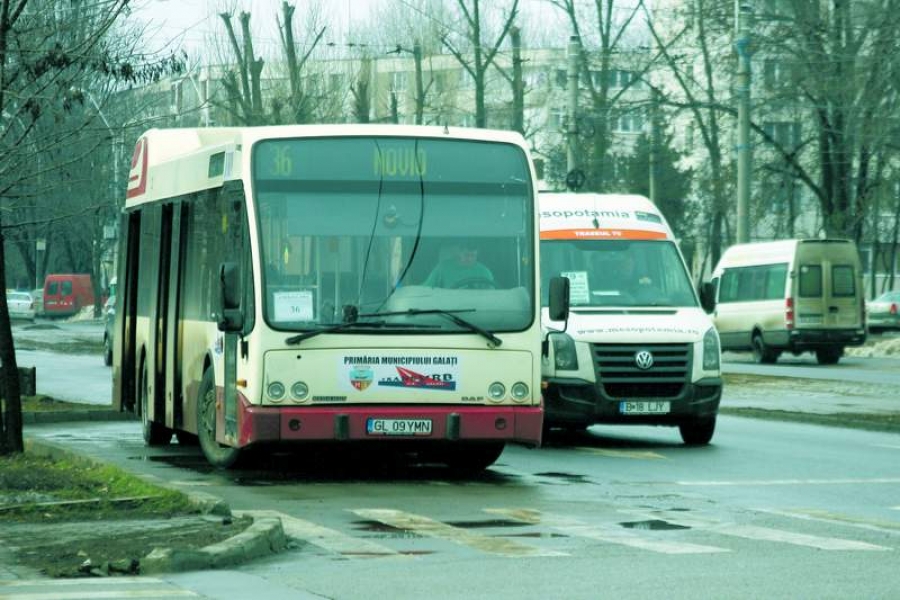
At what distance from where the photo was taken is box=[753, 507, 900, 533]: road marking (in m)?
11.4

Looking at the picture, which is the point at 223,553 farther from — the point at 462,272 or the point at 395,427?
the point at 462,272

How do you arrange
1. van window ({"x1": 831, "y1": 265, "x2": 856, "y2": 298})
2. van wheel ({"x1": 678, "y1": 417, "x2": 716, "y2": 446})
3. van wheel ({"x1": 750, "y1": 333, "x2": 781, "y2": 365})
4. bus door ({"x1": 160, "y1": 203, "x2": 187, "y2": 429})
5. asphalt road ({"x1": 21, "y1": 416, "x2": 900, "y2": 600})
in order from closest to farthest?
asphalt road ({"x1": 21, "y1": 416, "x2": 900, "y2": 600})
bus door ({"x1": 160, "y1": 203, "x2": 187, "y2": 429})
van wheel ({"x1": 678, "y1": 417, "x2": 716, "y2": 446})
van window ({"x1": 831, "y1": 265, "x2": 856, "y2": 298})
van wheel ({"x1": 750, "y1": 333, "x2": 781, "y2": 365})

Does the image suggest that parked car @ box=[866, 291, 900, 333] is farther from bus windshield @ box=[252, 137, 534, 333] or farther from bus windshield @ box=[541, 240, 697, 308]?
bus windshield @ box=[252, 137, 534, 333]

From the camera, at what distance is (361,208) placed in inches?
565

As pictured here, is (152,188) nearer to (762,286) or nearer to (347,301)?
(347,301)

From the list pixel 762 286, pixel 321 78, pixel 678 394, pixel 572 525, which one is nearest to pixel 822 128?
pixel 762 286

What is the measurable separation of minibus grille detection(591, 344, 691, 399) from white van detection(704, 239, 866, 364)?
23759 mm

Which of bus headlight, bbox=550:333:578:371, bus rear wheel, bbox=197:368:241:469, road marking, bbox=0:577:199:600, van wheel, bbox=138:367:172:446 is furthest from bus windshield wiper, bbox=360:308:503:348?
road marking, bbox=0:577:199:600

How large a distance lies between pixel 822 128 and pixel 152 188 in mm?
30787

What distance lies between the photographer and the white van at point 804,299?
41531 millimetres

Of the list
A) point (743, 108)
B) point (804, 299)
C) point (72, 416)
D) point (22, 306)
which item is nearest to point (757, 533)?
point (72, 416)

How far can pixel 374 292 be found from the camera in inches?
555

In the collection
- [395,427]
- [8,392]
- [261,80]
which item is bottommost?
[395,427]

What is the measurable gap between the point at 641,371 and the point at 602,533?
6.88 meters
